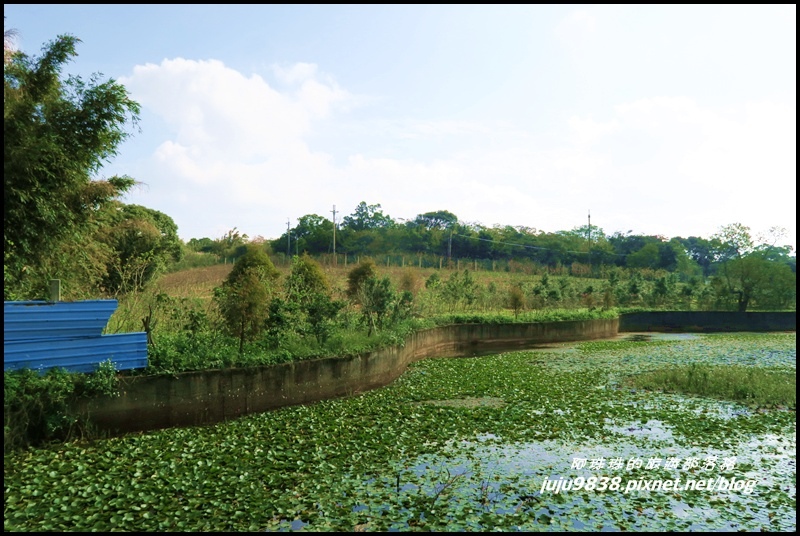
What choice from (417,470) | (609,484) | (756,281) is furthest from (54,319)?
(756,281)

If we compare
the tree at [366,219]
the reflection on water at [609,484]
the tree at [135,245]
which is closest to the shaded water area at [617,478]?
the reflection on water at [609,484]

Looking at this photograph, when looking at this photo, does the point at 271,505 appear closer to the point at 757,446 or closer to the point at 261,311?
the point at 261,311

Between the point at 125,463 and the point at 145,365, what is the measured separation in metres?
1.89

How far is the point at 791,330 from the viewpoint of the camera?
28.5 meters

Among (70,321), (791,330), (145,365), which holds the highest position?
(70,321)

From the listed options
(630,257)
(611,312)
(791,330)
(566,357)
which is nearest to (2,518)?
(566,357)

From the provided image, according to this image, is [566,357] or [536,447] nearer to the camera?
[536,447]

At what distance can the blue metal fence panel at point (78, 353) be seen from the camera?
673cm

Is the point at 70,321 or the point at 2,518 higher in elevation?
Result: the point at 70,321

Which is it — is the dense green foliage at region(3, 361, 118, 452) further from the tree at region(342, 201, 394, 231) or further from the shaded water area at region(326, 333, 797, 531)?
the tree at region(342, 201, 394, 231)

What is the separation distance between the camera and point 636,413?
9008 millimetres

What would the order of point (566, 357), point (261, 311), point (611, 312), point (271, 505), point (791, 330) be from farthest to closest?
point (791, 330)
point (611, 312)
point (566, 357)
point (261, 311)
point (271, 505)

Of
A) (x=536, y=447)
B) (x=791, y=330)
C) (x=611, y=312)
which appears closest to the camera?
(x=536, y=447)

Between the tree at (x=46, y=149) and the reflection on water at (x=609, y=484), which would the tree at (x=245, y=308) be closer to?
the tree at (x=46, y=149)
